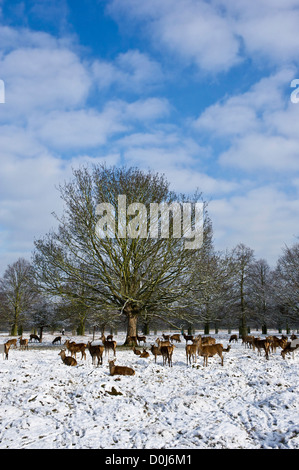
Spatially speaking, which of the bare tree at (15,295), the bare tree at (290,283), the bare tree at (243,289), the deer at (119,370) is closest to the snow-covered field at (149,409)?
the deer at (119,370)

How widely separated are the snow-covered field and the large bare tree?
861 centimetres

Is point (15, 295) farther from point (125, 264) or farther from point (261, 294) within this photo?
point (261, 294)

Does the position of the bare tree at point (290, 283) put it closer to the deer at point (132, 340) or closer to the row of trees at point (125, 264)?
the row of trees at point (125, 264)

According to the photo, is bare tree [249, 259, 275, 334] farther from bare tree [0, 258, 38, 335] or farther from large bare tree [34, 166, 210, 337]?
bare tree [0, 258, 38, 335]

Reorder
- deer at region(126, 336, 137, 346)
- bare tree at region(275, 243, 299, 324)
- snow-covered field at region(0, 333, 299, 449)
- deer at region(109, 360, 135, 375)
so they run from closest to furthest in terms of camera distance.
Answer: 1. snow-covered field at region(0, 333, 299, 449)
2. deer at region(109, 360, 135, 375)
3. deer at region(126, 336, 137, 346)
4. bare tree at region(275, 243, 299, 324)

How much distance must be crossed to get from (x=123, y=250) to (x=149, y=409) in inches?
504

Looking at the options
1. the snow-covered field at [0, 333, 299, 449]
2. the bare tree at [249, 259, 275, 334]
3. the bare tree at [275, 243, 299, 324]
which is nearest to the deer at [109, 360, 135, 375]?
the snow-covered field at [0, 333, 299, 449]

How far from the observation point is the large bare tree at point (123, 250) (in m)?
20.1

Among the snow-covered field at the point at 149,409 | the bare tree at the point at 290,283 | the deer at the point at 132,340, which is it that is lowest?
the deer at the point at 132,340

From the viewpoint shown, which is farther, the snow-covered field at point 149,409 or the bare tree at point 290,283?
the bare tree at point 290,283

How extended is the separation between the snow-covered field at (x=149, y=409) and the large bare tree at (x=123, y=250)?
8.61 metres

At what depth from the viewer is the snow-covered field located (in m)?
6.53
